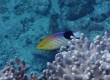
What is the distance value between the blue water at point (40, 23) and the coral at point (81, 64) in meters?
4.72

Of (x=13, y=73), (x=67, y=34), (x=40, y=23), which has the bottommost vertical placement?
(x=13, y=73)

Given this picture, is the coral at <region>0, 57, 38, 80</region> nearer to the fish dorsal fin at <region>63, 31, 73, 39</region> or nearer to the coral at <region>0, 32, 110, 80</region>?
the coral at <region>0, 32, 110, 80</region>

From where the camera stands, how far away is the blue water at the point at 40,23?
8.45 metres

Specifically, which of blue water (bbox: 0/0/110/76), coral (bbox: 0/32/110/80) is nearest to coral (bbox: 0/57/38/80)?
coral (bbox: 0/32/110/80)

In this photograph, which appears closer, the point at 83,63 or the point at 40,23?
the point at 83,63

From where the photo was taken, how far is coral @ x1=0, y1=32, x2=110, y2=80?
2266 millimetres

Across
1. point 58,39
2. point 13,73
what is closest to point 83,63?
point 58,39

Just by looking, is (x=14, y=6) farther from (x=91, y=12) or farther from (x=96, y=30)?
(x=96, y=30)

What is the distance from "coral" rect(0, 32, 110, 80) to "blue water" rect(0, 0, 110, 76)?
472 cm

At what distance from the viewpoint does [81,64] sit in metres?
2.44

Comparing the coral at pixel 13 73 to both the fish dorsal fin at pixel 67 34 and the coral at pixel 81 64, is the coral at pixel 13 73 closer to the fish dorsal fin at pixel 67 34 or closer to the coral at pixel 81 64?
the coral at pixel 81 64

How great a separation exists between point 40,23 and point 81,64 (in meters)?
8.13

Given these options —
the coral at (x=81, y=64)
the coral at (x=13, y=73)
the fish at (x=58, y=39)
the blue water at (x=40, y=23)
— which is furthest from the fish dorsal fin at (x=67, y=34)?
the blue water at (x=40, y=23)

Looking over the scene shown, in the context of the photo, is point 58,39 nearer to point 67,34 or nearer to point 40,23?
point 67,34
